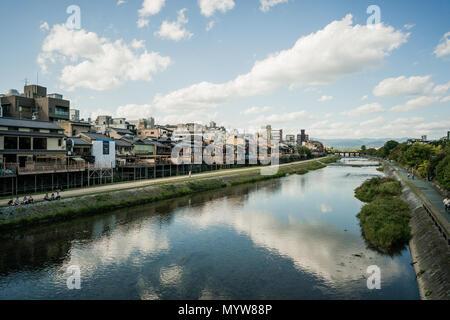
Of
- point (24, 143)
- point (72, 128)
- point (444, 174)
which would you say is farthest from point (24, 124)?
point (444, 174)

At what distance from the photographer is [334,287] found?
1379cm

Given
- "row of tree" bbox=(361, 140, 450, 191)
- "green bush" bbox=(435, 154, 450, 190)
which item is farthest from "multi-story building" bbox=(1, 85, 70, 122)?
"row of tree" bbox=(361, 140, 450, 191)

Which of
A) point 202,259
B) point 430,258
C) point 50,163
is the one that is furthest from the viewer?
point 50,163

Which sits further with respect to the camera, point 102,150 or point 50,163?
point 102,150

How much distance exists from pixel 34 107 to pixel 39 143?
2189 centimetres

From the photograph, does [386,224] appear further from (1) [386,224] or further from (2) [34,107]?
(2) [34,107]

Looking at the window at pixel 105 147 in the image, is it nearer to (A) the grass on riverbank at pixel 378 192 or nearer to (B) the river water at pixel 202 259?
(B) the river water at pixel 202 259

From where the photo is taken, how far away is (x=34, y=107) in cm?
4966

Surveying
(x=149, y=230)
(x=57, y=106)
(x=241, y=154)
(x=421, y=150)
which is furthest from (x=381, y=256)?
(x=241, y=154)

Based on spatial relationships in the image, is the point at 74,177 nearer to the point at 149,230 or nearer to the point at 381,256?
the point at 149,230

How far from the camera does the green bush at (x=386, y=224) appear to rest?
19.5 metres

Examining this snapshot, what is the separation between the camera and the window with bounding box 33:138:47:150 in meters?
32.6
